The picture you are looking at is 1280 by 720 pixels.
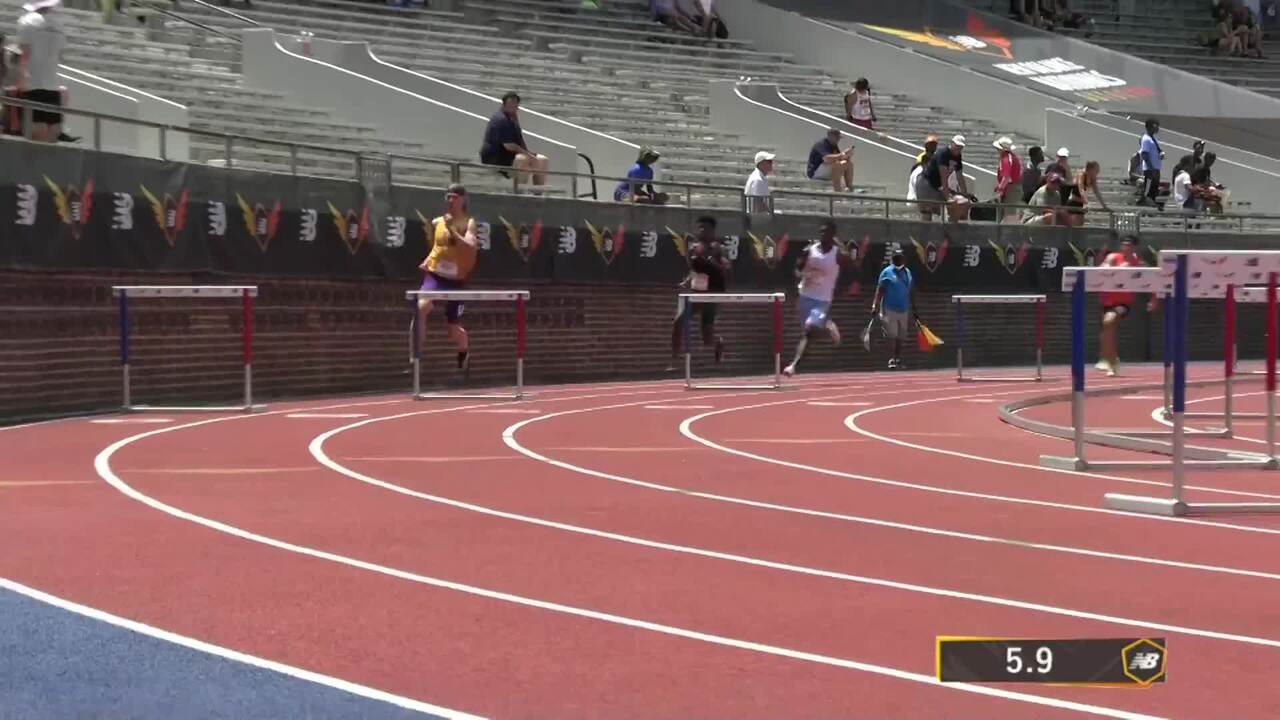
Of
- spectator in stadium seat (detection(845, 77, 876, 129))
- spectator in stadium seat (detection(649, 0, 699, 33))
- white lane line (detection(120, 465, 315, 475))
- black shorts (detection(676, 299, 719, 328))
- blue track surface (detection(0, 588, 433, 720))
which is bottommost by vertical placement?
white lane line (detection(120, 465, 315, 475))

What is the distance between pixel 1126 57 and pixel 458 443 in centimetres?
3369

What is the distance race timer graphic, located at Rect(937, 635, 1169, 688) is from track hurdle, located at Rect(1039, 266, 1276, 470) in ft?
18.8

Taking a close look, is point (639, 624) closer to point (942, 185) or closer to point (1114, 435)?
point (1114, 435)

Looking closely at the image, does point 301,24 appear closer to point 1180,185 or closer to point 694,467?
point 1180,185

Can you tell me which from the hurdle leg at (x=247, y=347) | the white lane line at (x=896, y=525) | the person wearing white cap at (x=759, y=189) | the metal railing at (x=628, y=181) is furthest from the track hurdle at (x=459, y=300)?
the person wearing white cap at (x=759, y=189)

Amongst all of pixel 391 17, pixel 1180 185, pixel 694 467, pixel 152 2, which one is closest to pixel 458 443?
pixel 694 467

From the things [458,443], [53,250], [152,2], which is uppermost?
[152,2]

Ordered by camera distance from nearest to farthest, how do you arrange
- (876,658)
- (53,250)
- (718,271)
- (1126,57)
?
(876,658), (53,250), (718,271), (1126,57)

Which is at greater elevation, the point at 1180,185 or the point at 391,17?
the point at 391,17

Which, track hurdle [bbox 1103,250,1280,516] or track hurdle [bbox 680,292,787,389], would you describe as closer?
track hurdle [bbox 1103,250,1280,516]

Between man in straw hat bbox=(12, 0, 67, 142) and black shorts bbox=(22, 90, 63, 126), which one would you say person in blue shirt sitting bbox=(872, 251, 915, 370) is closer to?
black shorts bbox=(22, 90, 63, 126)

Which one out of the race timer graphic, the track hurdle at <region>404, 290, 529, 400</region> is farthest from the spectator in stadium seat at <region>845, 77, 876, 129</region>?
the race timer graphic

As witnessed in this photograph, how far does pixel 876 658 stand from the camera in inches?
246

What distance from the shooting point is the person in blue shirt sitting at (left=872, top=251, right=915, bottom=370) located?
26.5 m
